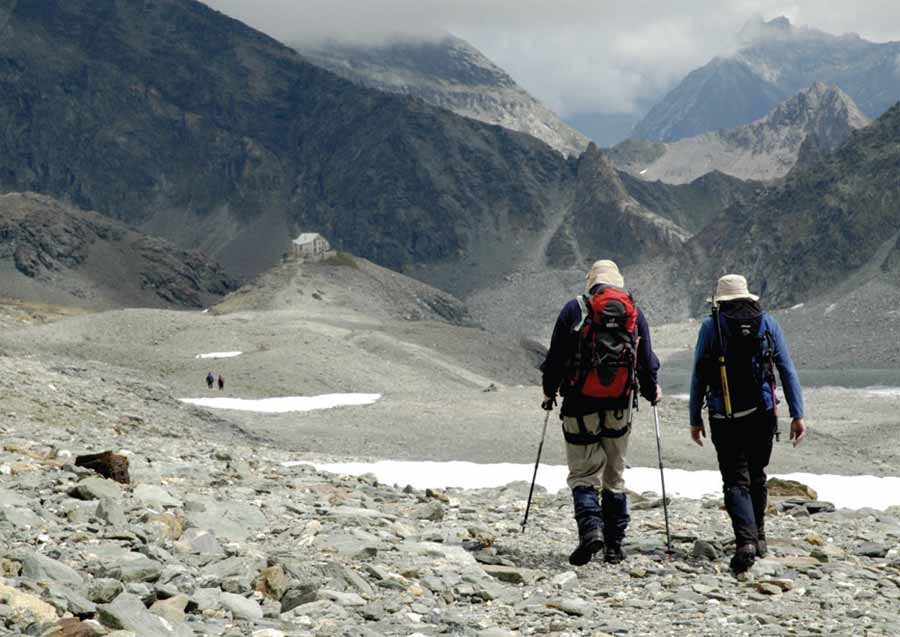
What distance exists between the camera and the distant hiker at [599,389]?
437 inches

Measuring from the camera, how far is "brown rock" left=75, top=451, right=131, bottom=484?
13.0 m

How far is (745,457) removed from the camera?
37.2 feet

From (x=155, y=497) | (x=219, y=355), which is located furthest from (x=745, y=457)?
(x=219, y=355)

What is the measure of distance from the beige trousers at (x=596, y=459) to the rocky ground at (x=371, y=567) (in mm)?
817

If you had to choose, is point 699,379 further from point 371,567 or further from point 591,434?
point 371,567

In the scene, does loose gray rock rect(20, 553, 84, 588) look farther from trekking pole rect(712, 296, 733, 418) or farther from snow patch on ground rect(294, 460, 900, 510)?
snow patch on ground rect(294, 460, 900, 510)

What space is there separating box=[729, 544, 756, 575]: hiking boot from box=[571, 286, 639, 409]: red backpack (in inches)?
73.7

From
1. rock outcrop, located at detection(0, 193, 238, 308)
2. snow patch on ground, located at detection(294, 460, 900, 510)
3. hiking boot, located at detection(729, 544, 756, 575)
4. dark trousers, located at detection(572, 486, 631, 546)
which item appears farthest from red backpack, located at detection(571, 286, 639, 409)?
rock outcrop, located at detection(0, 193, 238, 308)

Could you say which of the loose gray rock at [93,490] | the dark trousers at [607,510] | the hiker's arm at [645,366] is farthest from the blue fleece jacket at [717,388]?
the loose gray rock at [93,490]

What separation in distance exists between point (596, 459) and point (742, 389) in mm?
1645

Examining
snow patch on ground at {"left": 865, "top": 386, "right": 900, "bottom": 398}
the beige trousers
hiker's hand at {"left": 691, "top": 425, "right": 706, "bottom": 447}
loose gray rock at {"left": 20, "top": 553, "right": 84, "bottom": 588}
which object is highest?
hiker's hand at {"left": 691, "top": 425, "right": 706, "bottom": 447}

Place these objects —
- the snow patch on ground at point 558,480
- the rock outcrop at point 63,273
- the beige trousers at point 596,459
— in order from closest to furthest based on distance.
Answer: the beige trousers at point 596,459 < the snow patch on ground at point 558,480 < the rock outcrop at point 63,273

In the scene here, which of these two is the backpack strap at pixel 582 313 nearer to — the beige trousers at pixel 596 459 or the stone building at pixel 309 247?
the beige trousers at pixel 596 459

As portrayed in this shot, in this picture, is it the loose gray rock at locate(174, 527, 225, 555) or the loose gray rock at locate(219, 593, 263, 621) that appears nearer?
the loose gray rock at locate(219, 593, 263, 621)
